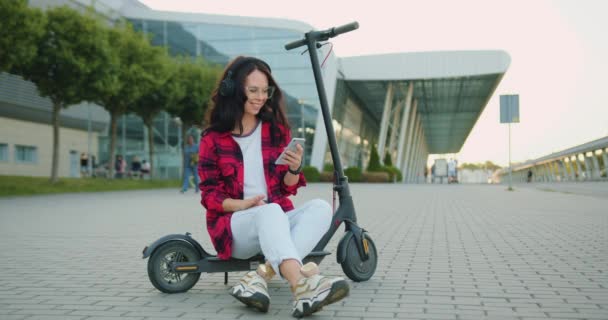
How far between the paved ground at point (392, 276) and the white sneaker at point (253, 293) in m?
0.08

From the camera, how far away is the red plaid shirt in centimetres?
372

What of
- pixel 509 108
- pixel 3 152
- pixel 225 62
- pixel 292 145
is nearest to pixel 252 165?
pixel 292 145

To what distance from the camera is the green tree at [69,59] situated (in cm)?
1988

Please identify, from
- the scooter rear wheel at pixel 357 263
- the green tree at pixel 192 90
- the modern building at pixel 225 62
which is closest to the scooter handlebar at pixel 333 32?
the scooter rear wheel at pixel 357 263

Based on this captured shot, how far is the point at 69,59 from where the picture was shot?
65.2 feet

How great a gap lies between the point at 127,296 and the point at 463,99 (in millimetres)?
48123

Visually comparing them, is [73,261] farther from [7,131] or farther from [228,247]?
[7,131]

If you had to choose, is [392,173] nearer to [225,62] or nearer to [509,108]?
[225,62]

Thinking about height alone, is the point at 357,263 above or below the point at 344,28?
below

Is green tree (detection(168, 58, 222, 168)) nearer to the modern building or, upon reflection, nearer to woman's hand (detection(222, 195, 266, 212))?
the modern building

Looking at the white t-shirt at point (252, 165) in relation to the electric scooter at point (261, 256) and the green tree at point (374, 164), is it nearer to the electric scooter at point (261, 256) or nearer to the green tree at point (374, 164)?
the electric scooter at point (261, 256)

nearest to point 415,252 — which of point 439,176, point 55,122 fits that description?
point 55,122

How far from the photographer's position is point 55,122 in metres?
21.1

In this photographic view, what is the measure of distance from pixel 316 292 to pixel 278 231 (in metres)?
0.44
